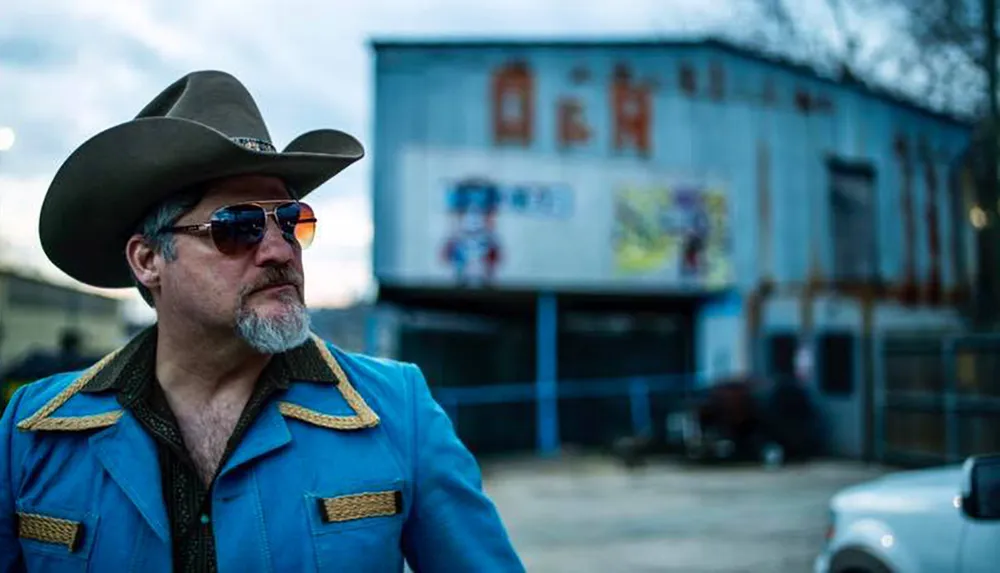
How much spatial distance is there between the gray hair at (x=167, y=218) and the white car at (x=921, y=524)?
2919mm

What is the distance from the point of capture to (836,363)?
16.7 metres

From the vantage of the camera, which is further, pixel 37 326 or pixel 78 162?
pixel 37 326

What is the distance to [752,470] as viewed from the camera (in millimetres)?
14711

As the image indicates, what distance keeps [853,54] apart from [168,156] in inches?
1125

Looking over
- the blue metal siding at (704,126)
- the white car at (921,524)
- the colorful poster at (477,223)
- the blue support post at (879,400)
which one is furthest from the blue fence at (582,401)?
the white car at (921,524)

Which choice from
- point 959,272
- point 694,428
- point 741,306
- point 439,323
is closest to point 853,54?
point 959,272

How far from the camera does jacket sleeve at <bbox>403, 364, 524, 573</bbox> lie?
7.38 feet

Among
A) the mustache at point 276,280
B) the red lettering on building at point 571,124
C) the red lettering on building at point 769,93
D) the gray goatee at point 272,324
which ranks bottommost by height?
the gray goatee at point 272,324

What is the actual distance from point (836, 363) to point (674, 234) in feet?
16.3

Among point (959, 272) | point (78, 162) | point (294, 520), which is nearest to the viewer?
point (294, 520)

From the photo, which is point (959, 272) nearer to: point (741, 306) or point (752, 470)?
point (741, 306)

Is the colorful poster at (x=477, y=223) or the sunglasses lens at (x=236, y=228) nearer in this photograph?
the sunglasses lens at (x=236, y=228)

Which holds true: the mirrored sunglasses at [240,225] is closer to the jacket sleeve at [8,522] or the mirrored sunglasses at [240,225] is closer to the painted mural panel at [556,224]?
the jacket sleeve at [8,522]

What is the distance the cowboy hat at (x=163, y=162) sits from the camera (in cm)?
223
